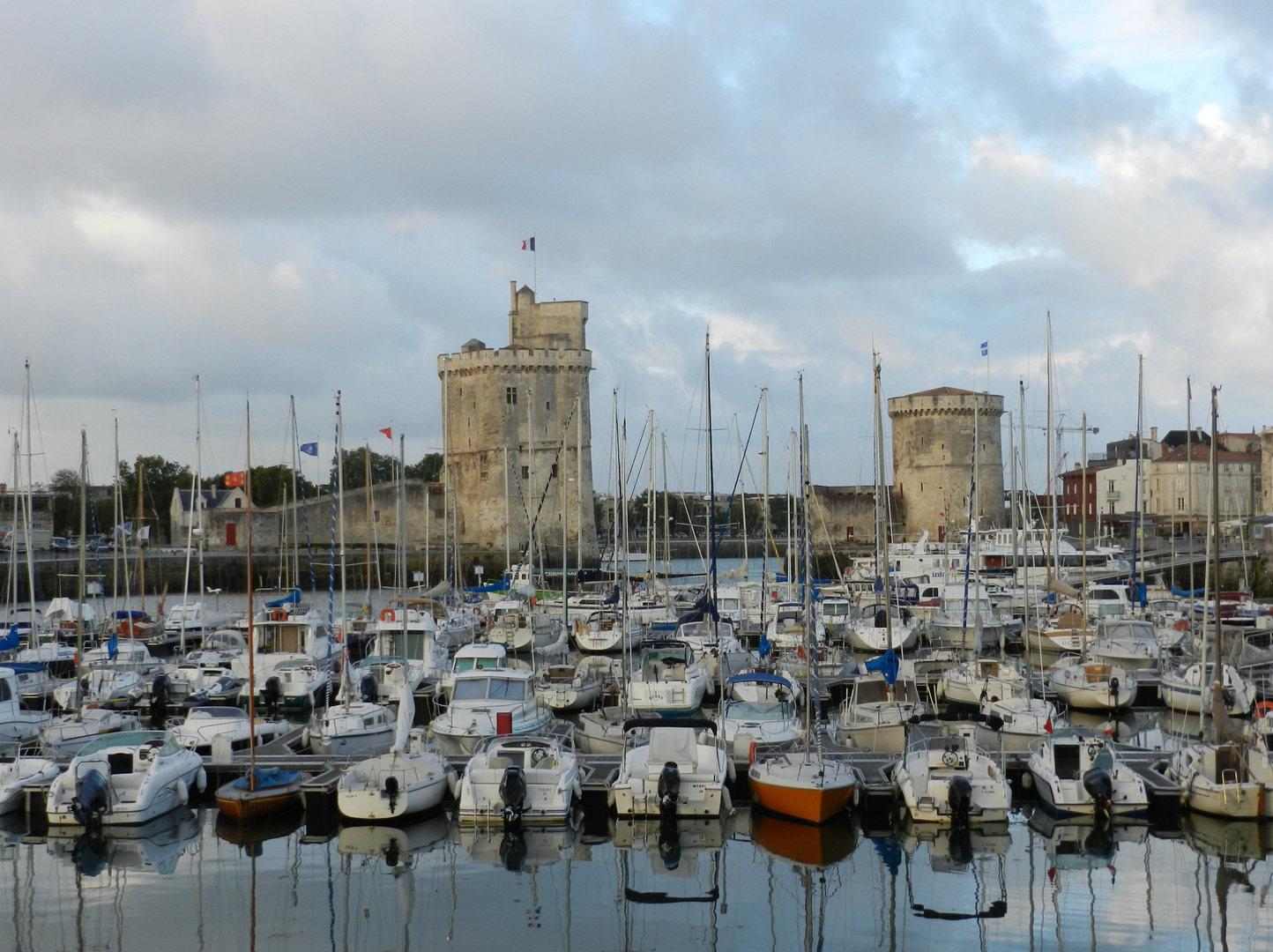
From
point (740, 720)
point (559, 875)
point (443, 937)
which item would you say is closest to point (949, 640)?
point (740, 720)

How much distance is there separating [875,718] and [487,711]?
5.66 m

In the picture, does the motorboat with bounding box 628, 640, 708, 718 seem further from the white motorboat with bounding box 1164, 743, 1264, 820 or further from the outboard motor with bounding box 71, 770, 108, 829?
the outboard motor with bounding box 71, 770, 108, 829

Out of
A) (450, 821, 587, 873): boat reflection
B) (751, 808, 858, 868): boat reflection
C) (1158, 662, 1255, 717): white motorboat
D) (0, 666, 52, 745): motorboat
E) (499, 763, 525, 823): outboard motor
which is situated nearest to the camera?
(450, 821, 587, 873): boat reflection

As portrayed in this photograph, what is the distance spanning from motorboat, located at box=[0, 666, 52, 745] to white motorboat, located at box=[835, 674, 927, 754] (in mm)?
12112

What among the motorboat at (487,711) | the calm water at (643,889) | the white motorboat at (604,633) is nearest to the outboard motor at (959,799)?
the calm water at (643,889)

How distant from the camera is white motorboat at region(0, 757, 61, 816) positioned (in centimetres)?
1608

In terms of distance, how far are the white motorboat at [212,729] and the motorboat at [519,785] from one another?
4431 millimetres

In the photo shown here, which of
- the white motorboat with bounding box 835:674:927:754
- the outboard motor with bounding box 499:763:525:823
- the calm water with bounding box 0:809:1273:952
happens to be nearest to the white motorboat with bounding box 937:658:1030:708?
the white motorboat with bounding box 835:674:927:754

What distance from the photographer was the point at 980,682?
22641 mm

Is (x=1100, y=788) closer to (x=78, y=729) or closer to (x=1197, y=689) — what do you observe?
(x=1197, y=689)

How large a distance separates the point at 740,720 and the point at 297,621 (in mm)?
12493

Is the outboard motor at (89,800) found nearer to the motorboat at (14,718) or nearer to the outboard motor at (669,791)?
the motorboat at (14,718)

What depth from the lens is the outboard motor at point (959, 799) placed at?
15.0m

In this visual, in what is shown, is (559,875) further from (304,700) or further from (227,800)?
(304,700)
